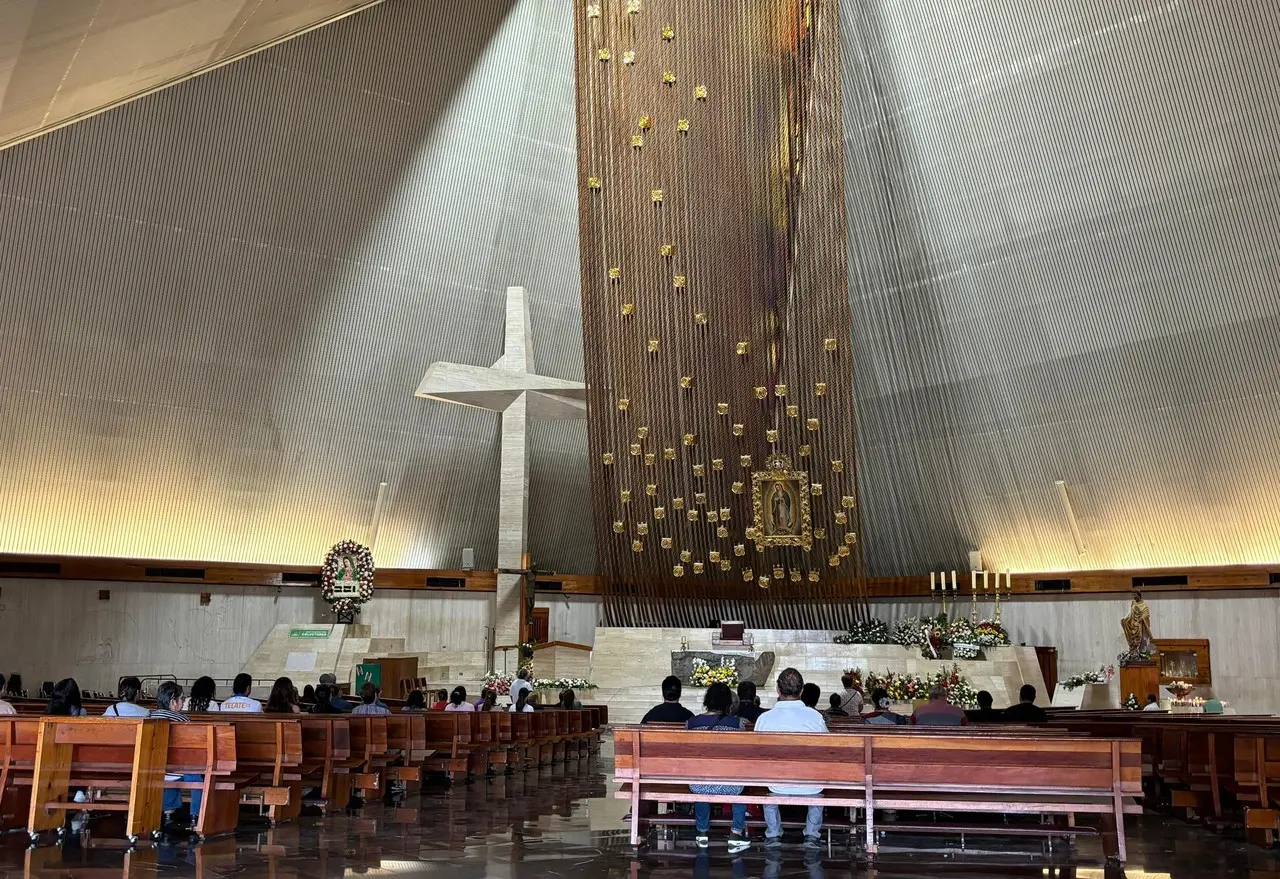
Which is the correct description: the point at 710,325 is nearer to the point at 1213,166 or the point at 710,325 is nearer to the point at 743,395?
the point at 743,395

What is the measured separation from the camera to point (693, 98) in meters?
16.8

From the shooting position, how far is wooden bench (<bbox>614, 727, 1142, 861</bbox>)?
6234 mm

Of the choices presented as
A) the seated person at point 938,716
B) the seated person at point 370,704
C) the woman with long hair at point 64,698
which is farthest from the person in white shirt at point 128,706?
the seated person at point 938,716

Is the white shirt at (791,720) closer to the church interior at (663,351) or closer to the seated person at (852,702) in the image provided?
the church interior at (663,351)

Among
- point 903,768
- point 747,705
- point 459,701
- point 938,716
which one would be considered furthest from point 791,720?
point 459,701

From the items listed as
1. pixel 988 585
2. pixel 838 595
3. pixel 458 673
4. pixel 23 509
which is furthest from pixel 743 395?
pixel 23 509

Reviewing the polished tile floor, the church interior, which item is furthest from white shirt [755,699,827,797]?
the church interior

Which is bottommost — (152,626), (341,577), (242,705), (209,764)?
(209,764)

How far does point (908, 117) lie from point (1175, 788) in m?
10.3

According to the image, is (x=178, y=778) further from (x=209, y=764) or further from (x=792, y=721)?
(x=792, y=721)

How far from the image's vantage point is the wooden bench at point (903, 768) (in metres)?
6.23

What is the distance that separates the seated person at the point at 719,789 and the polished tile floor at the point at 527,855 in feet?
0.34

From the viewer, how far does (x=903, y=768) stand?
6398 millimetres

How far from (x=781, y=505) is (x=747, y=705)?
9.47 metres
